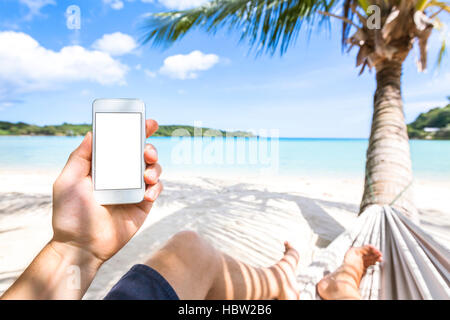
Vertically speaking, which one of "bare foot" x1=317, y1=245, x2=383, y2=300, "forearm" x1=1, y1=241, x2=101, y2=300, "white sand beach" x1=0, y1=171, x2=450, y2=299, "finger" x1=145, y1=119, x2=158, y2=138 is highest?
"finger" x1=145, y1=119, x2=158, y2=138

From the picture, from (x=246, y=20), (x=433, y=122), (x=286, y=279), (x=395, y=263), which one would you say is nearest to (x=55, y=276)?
(x=286, y=279)

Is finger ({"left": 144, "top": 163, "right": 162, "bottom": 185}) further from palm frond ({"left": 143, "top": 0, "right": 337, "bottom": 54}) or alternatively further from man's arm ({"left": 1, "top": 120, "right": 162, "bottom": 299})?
palm frond ({"left": 143, "top": 0, "right": 337, "bottom": 54})

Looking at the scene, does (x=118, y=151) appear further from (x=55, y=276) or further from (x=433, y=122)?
(x=433, y=122)

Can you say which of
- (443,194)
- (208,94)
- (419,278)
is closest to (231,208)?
(419,278)

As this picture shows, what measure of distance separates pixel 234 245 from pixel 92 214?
1.15 m

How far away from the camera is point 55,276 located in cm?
36

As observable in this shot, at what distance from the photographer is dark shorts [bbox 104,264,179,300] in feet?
1.51

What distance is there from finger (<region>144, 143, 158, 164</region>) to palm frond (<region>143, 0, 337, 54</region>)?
2278 mm

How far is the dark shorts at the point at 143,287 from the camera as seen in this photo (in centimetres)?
46

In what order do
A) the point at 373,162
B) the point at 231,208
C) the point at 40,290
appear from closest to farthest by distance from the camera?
the point at 40,290 < the point at 373,162 < the point at 231,208

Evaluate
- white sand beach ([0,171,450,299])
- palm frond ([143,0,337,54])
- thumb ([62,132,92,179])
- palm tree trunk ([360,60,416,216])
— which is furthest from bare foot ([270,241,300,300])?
palm frond ([143,0,337,54])

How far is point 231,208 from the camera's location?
85.4 inches

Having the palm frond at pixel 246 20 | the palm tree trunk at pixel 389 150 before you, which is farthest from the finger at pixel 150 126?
the palm frond at pixel 246 20

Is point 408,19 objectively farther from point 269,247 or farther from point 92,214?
point 92,214
